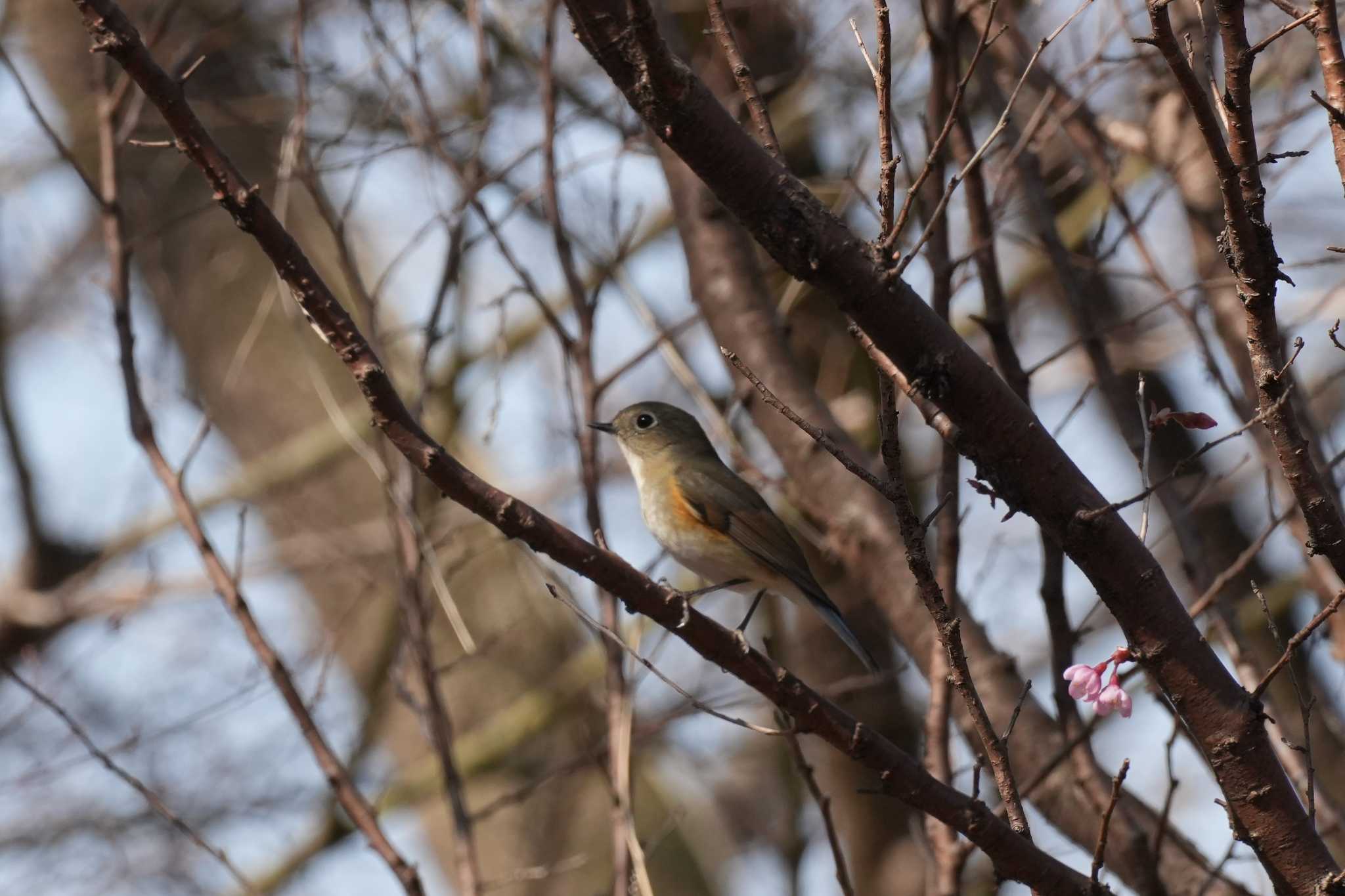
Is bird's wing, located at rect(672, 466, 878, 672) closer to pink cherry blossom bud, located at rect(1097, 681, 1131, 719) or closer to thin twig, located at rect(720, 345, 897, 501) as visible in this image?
pink cherry blossom bud, located at rect(1097, 681, 1131, 719)

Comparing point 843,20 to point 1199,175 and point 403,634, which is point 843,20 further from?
point 403,634

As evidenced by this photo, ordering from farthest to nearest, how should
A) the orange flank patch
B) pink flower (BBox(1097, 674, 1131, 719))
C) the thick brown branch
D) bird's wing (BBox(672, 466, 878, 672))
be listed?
the orange flank patch → bird's wing (BBox(672, 466, 878, 672)) → pink flower (BBox(1097, 674, 1131, 719)) → the thick brown branch

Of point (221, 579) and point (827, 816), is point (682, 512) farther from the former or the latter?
point (827, 816)

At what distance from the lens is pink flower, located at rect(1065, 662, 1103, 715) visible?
7.35ft

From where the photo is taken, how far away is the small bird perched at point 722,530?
417cm

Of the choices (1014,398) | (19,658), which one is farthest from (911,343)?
(19,658)

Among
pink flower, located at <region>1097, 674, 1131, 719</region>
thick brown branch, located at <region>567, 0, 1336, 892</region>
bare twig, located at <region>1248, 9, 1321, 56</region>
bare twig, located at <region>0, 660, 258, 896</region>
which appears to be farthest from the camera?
bare twig, located at <region>0, 660, 258, 896</region>

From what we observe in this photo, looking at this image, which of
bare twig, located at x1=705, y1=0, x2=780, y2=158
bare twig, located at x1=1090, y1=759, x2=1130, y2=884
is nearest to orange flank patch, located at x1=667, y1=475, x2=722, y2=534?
bare twig, located at x1=705, y1=0, x2=780, y2=158

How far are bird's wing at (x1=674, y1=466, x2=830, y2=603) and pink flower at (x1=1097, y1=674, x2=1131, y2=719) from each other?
76.1 inches

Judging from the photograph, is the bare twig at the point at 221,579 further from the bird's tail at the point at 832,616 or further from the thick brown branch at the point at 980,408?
the thick brown branch at the point at 980,408

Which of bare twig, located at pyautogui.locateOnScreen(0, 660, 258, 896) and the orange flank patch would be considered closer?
bare twig, located at pyautogui.locateOnScreen(0, 660, 258, 896)

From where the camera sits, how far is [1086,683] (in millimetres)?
2240

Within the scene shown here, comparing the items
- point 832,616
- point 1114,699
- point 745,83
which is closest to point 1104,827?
point 1114,699

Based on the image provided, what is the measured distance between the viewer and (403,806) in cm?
658
